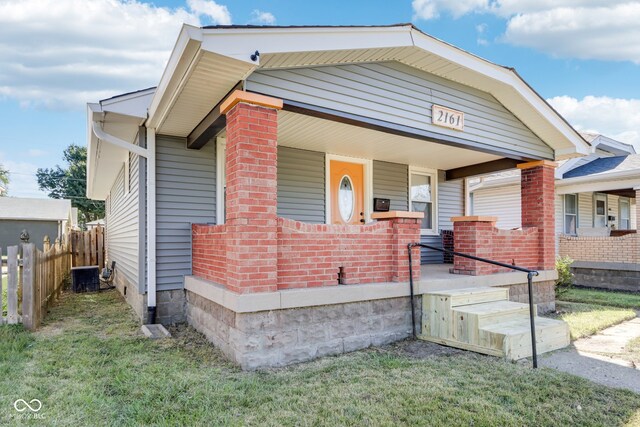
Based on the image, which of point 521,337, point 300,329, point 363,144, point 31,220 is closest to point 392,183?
point 363,144

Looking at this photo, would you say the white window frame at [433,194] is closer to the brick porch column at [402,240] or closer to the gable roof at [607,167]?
the brick porch column at [402,240]

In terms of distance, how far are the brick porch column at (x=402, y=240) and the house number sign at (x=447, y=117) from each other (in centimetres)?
154

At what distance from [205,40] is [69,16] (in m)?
13.8

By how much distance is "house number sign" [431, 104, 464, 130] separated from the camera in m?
5.66

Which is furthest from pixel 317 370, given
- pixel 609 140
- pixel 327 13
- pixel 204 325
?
pixel 609 140

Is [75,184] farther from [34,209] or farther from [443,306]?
[443,306]

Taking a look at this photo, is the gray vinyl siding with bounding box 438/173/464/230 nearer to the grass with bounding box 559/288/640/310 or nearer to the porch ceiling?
the porch ceiling

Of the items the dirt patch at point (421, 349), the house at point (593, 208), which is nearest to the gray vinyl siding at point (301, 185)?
the dirt patch at point (421, 349)

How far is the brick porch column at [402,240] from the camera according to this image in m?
5.03

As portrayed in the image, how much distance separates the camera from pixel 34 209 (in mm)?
21406

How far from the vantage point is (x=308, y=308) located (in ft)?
13.8

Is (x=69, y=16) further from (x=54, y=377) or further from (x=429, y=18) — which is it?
(x=54, y=377)

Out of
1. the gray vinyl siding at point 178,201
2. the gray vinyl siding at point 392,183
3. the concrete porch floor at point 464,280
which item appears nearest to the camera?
the concrete porch floor at point 464,280

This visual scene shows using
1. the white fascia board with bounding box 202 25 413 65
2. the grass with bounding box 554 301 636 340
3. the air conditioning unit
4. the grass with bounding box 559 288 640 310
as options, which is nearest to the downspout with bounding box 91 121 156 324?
the white fascia board with bounding box 202 25 413 65
